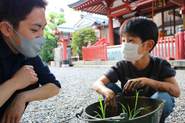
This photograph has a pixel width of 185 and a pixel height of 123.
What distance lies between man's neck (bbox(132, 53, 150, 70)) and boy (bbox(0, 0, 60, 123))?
91cm

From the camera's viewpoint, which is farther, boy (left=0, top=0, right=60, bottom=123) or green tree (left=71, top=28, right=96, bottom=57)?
green tree (left=71, top=28, right=96, bottom=57)

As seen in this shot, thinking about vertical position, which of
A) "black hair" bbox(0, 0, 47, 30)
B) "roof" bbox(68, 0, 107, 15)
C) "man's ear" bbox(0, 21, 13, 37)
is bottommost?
"man's ear" bbox(0, 21, 13, 37)

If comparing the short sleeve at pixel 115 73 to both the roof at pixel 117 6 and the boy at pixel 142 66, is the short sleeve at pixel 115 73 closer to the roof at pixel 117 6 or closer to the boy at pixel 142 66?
the boy at pixel 142 66

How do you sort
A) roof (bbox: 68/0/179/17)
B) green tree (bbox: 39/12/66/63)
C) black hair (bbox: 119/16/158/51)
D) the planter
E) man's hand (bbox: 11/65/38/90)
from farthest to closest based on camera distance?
green tree (bbox: 39/12/66/63) < roof (bbox: 68/0/179/17) < black hair (bbox: 119/16/158/51) < man's hand (bbox: 11/65/38/90) < the planter

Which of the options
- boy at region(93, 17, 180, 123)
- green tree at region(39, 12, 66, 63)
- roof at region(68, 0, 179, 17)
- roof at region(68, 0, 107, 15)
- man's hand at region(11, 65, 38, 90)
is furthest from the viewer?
green tree at region(39, 12, 66, 63)

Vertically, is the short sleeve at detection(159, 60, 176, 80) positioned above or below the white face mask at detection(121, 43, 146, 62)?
below

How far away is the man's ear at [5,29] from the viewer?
102 centimetres

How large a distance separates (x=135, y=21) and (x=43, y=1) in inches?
31.0

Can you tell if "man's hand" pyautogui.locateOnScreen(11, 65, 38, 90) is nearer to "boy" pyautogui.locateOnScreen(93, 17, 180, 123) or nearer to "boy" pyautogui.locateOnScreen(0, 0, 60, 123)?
"boy" pyautogui.locateOnScreen(0, 0, 60, 123)

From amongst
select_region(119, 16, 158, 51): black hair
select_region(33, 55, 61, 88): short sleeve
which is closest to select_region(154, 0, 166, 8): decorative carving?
select_region(119, 16, 158, 51): black hair

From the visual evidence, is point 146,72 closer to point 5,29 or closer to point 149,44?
point 149,44

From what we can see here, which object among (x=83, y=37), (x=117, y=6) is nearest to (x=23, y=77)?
(x=117, y=6)

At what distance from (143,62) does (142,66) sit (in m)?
0.04

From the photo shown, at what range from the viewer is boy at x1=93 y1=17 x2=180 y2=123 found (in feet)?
3.95
